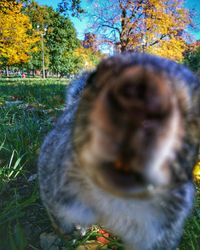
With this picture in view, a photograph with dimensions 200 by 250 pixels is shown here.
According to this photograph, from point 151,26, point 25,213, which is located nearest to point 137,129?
point 25,213

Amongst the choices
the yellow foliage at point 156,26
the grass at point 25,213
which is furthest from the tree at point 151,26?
the grass at point 25,213

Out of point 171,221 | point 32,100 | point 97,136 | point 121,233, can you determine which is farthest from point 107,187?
point 32,100

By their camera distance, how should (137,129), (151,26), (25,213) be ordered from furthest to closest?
1. (151,26)
2. (25,213)
3. (137,129)

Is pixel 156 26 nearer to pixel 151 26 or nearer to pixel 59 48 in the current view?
pixel 151 26

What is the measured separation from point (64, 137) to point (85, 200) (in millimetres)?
386

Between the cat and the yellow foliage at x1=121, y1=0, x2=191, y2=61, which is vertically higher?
the yellow foliage at x1=121, y1=0, x2=191, y2=61

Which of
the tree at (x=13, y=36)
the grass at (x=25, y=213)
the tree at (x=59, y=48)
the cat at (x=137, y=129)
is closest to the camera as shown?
the cat at (x=137, y=129)

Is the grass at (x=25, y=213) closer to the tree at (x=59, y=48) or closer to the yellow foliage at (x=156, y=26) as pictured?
the yellow foliage at (x=156, y=26)

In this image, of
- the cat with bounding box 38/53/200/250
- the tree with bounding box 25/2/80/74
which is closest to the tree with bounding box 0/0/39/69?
the tree with bounding box 25/2/80/74

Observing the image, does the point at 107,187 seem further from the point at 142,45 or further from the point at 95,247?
the point at 142,45

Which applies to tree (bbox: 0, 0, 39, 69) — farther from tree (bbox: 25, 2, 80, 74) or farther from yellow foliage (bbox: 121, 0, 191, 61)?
tree (bbox: 25, 2, 80, 74)

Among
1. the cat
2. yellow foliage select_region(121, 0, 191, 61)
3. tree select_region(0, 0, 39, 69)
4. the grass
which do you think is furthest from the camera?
tree select_region(0, 0, 39, 69)

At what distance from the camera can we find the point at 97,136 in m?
0.79

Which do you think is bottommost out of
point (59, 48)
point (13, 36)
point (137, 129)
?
point (137, 129)
